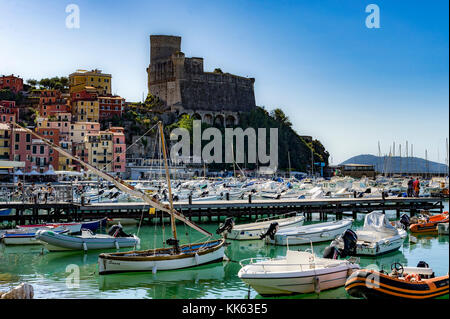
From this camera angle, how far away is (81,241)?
21312 mm

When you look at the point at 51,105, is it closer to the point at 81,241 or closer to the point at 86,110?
the point at 86,110

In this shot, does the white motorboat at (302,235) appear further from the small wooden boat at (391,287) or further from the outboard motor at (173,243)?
the small wooden boat at (391,287)

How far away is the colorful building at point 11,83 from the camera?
276 ft

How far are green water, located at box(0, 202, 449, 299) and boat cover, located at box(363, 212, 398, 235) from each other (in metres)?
1.05

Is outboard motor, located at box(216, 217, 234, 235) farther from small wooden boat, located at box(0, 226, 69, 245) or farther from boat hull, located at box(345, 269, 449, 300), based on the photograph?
boat hull, located at box(345, 269, 449, 300)

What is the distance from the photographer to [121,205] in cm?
2942

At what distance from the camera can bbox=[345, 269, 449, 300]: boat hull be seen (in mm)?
11836

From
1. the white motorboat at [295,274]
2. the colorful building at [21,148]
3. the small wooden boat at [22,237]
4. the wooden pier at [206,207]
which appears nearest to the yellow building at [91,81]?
the colorful building at [21,148]

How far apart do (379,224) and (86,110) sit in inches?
2531

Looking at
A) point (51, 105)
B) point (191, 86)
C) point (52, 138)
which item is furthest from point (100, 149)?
point (191, 86)
